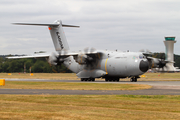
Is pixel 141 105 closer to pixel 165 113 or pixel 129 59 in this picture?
pixel 165 113

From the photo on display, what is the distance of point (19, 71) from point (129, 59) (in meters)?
63.2

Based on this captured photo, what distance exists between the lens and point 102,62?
153 ft

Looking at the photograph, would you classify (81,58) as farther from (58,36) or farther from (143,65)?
(143,65)

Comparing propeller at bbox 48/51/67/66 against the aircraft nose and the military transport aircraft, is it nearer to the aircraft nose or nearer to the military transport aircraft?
the military transport aircraft

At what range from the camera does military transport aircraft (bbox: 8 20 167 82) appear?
141 feet

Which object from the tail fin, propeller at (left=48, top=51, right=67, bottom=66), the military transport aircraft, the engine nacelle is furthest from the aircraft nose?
the tail fin

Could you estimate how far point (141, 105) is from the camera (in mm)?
15883

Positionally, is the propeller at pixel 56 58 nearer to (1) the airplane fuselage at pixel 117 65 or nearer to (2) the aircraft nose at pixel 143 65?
(1) the airplane fuselage at pixel 117 65

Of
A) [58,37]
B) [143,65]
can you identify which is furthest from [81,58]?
[143,65]

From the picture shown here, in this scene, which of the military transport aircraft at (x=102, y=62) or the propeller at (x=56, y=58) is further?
the propeller at (x=56, y=58)

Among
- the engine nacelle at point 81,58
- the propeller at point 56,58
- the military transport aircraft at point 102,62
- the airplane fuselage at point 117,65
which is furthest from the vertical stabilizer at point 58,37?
the engine nacelle at point 81,58

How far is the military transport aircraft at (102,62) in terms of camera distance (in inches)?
1693

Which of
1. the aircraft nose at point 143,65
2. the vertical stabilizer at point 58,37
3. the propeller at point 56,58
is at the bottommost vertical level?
the aircraft nose at point 143,65

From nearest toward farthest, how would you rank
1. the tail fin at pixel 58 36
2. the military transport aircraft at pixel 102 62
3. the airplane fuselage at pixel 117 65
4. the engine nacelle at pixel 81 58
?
the airplane fuselage at pixel 117 65 < the military transport aircraft at pixel 102 62 < the engine nacelle at pixel 81 58 < the tail fin at pixel 58 36
